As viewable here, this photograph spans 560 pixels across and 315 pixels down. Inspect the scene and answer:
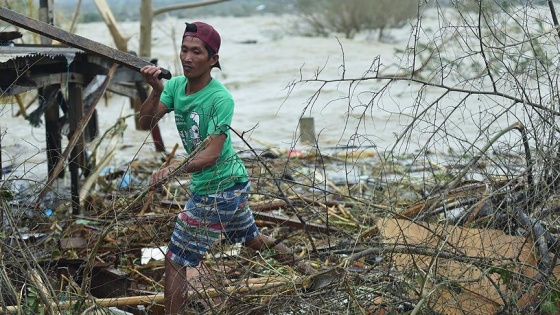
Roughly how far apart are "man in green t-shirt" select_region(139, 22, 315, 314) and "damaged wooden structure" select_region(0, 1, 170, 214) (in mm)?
297

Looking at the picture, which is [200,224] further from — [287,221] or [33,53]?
[33,53]

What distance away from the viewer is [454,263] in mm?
4086

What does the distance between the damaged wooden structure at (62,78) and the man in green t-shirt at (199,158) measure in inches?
11.7

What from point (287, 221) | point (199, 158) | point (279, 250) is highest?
point (199, 158)

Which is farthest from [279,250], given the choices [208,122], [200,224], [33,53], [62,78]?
[62,78]

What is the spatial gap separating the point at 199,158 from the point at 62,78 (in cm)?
301

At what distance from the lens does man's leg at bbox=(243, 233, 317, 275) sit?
14.9 feet

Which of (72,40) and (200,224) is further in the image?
(72,40)

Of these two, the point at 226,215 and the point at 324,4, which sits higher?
the point at 226,215

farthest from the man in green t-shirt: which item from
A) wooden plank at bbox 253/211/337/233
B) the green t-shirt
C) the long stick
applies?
wooden plank at bbox 253/211/337/233

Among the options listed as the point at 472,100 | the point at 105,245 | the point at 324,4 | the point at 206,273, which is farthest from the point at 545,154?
the point at 324,4

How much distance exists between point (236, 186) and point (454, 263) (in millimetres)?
1116

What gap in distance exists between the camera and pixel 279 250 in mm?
4809

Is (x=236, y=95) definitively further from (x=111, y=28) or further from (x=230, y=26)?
(x=230, y=26)
